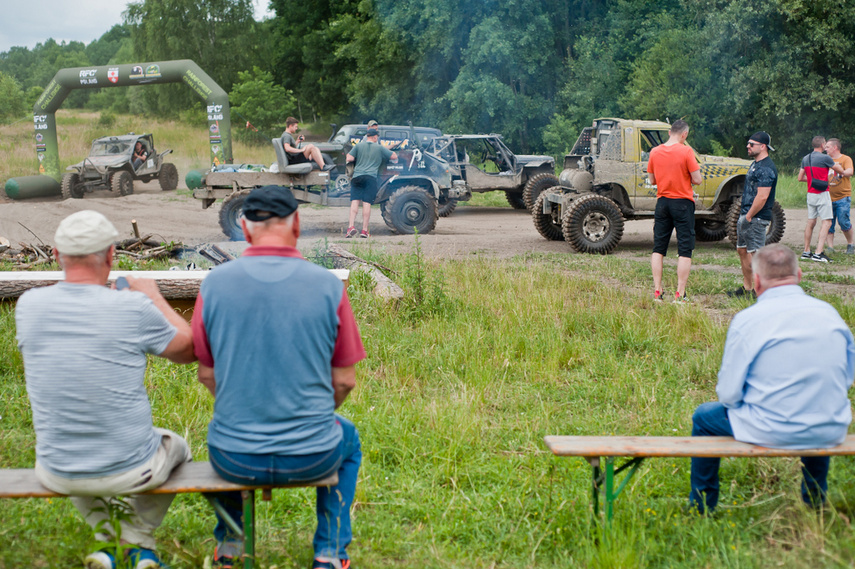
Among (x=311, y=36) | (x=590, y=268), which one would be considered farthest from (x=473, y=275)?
(x=311, y=36)

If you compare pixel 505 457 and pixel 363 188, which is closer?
pixel 505 457

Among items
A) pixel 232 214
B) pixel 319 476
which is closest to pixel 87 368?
pixel 319 476

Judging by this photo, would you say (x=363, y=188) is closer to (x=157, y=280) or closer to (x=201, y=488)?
(x=157, y=280)

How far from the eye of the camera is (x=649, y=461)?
373 cm

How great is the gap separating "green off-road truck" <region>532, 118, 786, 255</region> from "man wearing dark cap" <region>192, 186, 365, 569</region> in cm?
885

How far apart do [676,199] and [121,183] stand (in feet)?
55.4

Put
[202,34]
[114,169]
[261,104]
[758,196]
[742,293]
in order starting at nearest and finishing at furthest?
[758,196] → [742,293] → [114,169] → [261,104] → [202,34]

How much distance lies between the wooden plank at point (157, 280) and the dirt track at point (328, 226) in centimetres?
358

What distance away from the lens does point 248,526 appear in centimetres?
272

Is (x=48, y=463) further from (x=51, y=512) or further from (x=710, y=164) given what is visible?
(x=710, y=164)

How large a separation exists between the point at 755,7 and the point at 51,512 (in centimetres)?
2432

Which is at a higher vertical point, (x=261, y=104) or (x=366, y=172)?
(x=261, y=104)

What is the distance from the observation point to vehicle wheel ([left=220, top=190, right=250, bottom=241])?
12.5 meters

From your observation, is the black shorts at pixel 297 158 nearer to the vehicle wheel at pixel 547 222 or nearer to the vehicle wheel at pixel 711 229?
the vehicle wheel at pixel 547 222
